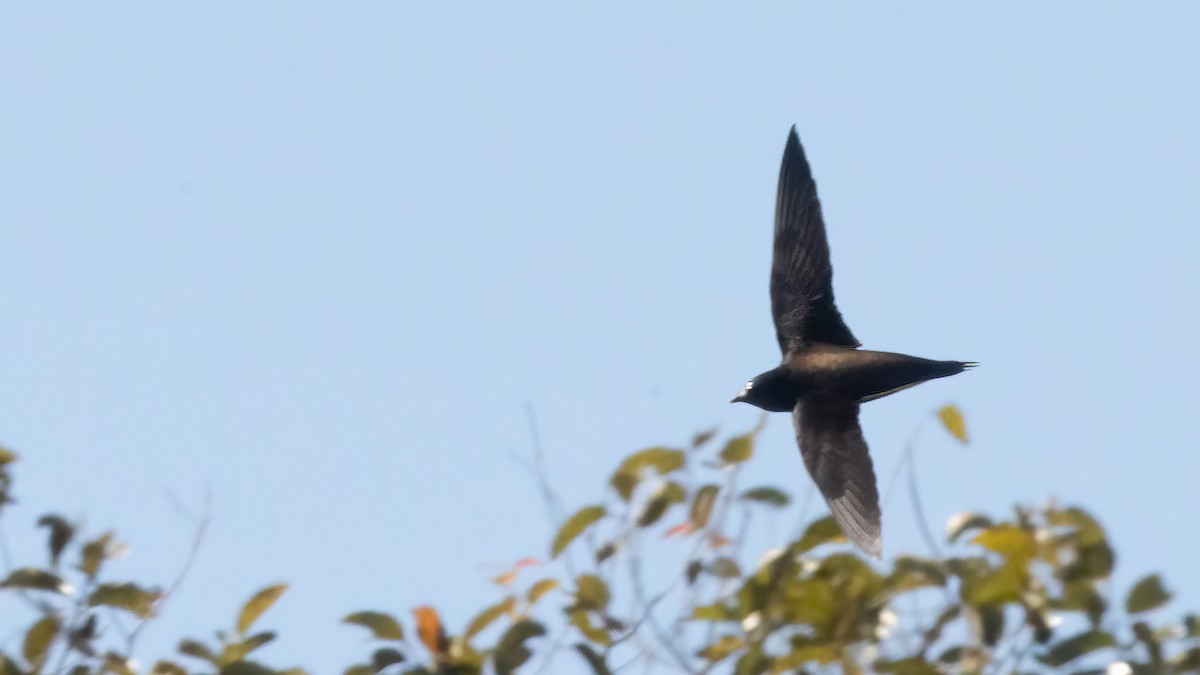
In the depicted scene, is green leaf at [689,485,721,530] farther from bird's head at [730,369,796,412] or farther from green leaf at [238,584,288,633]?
bird's head at [730,369,796,412]

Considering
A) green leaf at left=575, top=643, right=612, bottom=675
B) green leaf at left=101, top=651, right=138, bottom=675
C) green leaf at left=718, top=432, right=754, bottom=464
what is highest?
green leaf at left=718, top=432, right=754, bottom=464

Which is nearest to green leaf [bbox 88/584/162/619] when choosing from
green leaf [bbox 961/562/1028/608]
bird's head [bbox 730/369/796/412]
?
green leaf [bbox 961/562/1028/608]

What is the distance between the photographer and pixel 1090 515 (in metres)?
3.61

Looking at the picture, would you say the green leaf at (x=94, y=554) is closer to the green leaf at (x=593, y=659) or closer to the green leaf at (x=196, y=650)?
the green leaf at (x=196, y=650)

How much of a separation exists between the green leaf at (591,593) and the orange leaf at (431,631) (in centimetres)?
38

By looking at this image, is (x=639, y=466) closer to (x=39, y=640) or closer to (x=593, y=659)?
(x=593, y=659)

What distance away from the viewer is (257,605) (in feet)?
13.5

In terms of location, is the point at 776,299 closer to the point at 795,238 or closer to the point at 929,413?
the point at 795,238

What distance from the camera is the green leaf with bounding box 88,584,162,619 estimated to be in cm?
422

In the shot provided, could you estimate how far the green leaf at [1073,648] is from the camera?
3.42 meters

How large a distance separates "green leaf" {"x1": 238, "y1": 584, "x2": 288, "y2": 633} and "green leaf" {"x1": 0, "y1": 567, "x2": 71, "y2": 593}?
20.3 inches

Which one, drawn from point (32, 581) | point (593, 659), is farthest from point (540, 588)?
point (32, 581)

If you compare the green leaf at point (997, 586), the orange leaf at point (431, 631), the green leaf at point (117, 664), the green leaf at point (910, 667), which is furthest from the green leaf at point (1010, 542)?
the green leaf at point (117, 664)

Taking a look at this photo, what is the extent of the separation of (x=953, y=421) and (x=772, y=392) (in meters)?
3.49
